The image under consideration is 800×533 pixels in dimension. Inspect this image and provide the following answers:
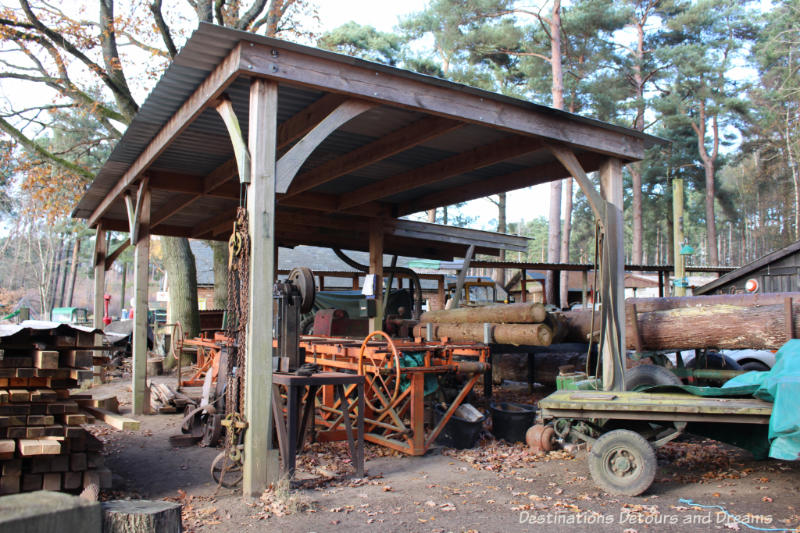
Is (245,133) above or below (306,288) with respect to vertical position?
above

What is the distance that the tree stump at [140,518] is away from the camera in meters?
2.40

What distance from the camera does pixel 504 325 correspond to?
8.65 metres

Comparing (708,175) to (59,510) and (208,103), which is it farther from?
(59,510)

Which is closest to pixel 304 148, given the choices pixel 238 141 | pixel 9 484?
pixel 238 141

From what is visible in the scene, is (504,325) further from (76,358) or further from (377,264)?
(76,358)

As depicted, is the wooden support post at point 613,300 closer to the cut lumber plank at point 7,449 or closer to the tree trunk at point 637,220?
the cut lumber plank at point 7,449

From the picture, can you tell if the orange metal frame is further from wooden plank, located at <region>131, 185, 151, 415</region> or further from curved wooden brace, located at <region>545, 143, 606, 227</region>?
wooden plank, located at <region>131, 185, 151, 415</region>

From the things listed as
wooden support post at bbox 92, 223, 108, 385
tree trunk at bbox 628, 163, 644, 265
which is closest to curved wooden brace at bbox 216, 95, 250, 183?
wooden support post at bbox 92, 223, 108, 385

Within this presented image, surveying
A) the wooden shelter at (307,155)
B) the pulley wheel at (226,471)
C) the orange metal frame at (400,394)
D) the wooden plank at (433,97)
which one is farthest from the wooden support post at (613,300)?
the pulley wheel at (226,471)

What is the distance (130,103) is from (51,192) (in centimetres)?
345

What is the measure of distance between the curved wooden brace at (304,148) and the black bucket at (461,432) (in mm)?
3496

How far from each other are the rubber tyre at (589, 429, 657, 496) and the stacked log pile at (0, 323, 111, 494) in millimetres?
4158

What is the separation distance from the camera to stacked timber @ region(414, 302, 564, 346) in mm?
8281

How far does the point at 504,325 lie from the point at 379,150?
3001 mm
